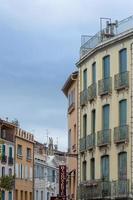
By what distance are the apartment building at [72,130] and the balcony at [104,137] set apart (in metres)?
7.08

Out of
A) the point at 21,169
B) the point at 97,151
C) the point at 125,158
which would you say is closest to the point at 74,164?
the point at 97,151

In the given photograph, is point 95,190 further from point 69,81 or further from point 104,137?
point 69,81

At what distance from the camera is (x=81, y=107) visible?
5991 centimetres

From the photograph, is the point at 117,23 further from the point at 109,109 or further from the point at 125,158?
the point at 125,158

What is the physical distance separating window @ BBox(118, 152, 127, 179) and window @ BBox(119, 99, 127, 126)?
6.93 feet

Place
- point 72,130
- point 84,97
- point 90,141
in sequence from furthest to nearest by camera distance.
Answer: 1. point 72,130
2. point 84,97
3. point 90,141

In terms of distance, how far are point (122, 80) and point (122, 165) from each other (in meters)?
5.76

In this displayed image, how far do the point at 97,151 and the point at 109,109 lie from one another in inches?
135

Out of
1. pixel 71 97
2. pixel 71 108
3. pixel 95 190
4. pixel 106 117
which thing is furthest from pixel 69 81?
pixel 95 190

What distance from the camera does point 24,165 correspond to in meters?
120

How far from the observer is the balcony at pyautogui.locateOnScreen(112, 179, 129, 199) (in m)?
50.6

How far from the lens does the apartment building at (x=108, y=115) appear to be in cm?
5147

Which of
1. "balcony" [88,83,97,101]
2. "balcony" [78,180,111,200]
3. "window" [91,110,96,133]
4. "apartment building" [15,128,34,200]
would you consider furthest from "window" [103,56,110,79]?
"apartment building" [15,128,34,200]

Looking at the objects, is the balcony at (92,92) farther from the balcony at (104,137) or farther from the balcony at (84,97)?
the balcony at (104,137)
